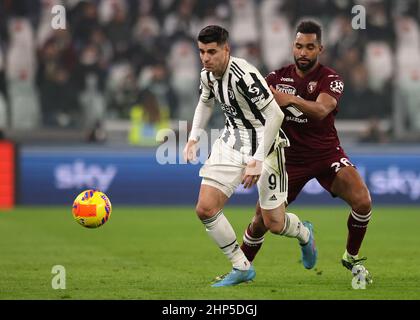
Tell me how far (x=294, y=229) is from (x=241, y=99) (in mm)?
1284

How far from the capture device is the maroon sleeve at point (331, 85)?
328 inches

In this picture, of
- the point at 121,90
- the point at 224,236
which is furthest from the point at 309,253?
the point at 121,90

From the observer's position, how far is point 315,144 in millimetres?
8609

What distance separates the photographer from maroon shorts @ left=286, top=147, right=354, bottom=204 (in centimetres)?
855

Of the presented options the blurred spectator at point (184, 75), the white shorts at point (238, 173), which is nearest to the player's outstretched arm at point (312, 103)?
the white shorts at point (238, 173)

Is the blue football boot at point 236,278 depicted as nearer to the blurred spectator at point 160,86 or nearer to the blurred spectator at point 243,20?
the blurred spectator at point 160,86

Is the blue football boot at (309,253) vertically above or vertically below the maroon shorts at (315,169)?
below

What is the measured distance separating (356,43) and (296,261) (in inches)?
317

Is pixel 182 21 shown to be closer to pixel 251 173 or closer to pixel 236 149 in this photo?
pixel 236 149

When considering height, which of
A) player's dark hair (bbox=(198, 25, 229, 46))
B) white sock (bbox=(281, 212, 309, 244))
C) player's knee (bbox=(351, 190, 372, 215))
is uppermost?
player's dark hair (bbox=(198, 25, 229, 46))

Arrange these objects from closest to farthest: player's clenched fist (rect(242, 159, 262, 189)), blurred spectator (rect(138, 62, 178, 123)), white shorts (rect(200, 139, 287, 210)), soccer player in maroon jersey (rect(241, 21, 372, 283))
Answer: player's clenched fist (rect(242, 159, 262, 189)) < white shorts (rect(200, 139, 287, 210)) < soccer player in maroon jersey (rect(241, 21, 372, 283)) < blurred spectator (rect(138, 62, 178, 123))

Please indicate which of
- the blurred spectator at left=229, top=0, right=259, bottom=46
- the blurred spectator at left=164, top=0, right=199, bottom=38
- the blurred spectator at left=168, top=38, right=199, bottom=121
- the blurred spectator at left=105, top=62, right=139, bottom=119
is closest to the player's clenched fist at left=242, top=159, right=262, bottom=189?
the blurred spectator at left=168, top=38, right=199, bottom=121

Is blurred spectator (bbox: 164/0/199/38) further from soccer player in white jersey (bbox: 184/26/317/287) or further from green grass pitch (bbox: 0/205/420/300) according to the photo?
soccer player in white jersey (bbox: 184/26/317/287)
